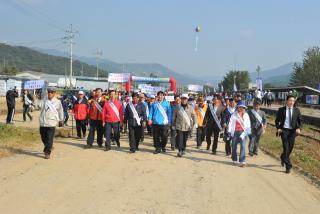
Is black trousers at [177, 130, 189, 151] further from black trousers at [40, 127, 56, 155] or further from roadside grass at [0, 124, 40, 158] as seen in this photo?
roadside grass at [0, 124, 40, 158]

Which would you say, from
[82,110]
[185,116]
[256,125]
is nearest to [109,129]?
[185,116]

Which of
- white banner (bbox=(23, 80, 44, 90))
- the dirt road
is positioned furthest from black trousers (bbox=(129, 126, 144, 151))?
white banner (bbox=(23, 80, 44, 90))

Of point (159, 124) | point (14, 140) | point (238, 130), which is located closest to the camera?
point (238, 130)

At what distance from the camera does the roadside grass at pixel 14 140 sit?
42.4ft

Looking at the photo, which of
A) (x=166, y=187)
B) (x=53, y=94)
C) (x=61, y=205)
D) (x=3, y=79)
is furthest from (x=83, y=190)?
(x=3, y=79)

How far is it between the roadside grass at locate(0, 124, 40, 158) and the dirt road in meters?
0.45

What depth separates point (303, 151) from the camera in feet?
57.2

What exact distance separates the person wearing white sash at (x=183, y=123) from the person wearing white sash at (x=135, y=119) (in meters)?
1.08

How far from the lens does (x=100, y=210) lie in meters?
7.04

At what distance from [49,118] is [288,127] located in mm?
6099

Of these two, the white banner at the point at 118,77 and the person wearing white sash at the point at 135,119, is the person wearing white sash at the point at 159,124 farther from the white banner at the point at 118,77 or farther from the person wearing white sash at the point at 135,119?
the white banner at the point at 118,77

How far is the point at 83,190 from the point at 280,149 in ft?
32.4

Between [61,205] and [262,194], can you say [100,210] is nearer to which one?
[61,205]

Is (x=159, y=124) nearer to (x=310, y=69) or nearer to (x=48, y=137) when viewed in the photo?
(x=48, y=137)
